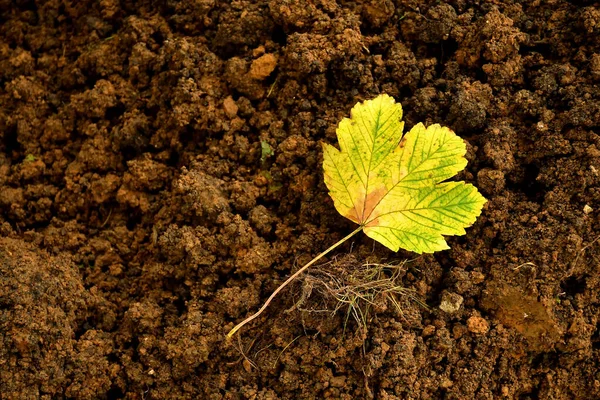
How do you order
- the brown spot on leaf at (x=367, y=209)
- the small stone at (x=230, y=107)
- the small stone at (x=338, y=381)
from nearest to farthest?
1. the small stone at (x=338, y=381)
2. the brown spot on leaf at (x=367, y=209)
3. the small stone at (x=230, y=107)

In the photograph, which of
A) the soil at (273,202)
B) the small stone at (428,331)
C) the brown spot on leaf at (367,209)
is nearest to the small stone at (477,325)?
the soil at (273,202)

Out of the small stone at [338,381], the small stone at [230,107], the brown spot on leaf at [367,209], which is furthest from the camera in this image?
the small stone at [230,107]

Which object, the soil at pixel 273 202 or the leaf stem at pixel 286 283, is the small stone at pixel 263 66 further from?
the leaf stem at pixel 286 283

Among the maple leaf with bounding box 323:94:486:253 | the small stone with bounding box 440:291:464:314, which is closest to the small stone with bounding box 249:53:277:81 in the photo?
the maple leaf with bounding box 323:94:486:253

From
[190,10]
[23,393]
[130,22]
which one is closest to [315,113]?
[190,10]

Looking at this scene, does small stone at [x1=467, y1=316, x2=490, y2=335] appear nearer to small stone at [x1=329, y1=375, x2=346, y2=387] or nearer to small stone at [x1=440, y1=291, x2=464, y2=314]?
small stone at [x1=440, y1=291, x2=464, y2=314]

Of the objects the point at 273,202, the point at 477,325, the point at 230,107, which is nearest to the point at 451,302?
the point at 477,325

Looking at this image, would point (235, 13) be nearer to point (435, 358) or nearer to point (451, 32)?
point (451, 32)
